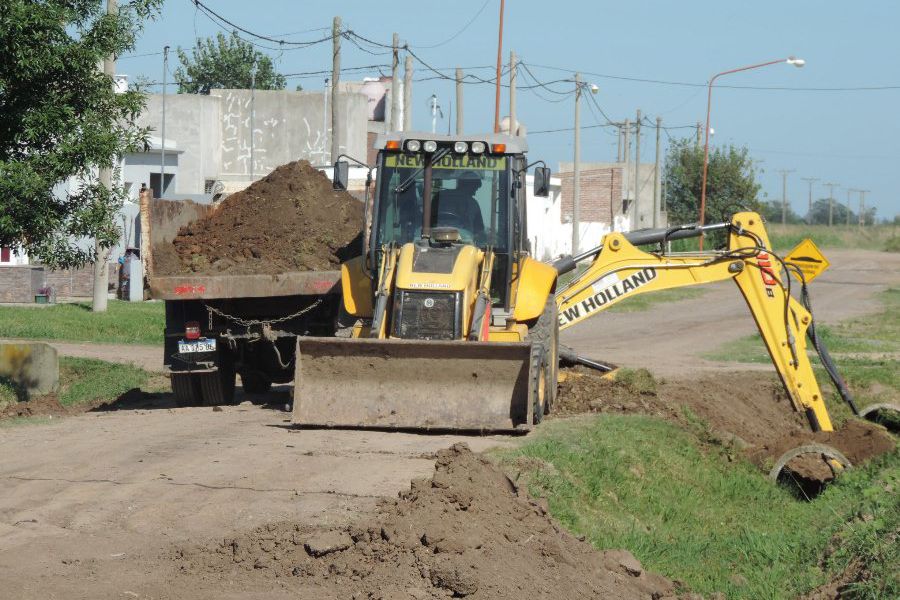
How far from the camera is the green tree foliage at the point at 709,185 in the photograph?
62469 mm

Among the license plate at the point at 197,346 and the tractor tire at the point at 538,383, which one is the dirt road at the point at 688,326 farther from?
the license plate at the point at 197,346

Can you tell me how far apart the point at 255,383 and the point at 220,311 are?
7.76 ft

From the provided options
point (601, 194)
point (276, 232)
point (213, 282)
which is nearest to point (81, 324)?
point (276, 232)

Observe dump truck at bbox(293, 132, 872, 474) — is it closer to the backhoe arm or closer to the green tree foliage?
the backhoe arm

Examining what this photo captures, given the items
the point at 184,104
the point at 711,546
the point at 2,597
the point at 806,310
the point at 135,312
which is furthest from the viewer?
the point at 184,104

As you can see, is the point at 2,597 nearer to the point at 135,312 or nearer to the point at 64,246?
the point at 64,246

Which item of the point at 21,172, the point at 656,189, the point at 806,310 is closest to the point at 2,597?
the point at 21,172

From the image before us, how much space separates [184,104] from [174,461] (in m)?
42.4

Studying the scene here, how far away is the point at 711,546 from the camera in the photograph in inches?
365

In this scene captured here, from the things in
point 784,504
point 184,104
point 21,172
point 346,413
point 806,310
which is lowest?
point 784,504

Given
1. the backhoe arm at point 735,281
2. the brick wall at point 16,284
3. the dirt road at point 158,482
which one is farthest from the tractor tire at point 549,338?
the brick wall at point 16,284

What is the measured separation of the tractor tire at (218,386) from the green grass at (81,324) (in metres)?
9.29

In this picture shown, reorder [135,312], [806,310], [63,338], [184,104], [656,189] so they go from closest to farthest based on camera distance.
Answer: [806,310] → [63,338] → [135,312] → [184,104] → [656,189]

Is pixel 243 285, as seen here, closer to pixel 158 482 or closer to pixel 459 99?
pixel 158 482
